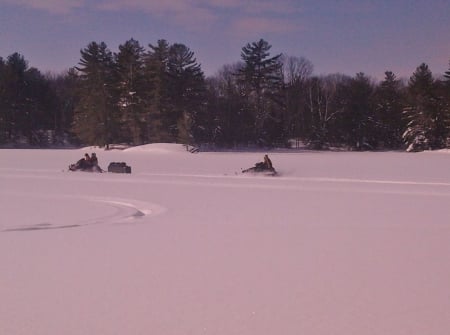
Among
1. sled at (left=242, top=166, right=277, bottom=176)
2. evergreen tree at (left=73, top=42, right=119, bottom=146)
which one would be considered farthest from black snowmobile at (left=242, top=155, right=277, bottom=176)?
evergreen tree at (left=73, top=42, right=119, bottom=146)

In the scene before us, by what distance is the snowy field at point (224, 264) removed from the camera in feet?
14.8

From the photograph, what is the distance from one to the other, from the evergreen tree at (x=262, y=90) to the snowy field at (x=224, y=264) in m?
43.1

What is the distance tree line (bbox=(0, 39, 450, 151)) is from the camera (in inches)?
1850

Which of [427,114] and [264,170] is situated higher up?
[427,114]

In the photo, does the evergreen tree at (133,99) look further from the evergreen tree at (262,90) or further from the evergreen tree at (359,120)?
the evergreen tree at (359,120)

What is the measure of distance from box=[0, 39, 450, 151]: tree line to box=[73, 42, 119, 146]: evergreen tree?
9cm

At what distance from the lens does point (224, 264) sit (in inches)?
251

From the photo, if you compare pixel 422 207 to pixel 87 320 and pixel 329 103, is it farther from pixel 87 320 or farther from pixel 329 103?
pixel 329 103

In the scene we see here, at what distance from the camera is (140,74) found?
155 ft

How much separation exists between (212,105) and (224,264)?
5234 centimetres

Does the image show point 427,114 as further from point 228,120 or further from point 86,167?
point 86,167

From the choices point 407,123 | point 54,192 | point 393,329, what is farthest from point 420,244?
point 407,123

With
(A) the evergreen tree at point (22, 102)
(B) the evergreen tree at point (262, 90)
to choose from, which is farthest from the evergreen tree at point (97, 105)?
(B) the evergreen tree at point (262, 90)

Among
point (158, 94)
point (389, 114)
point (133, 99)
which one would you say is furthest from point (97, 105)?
point (389, 114)
